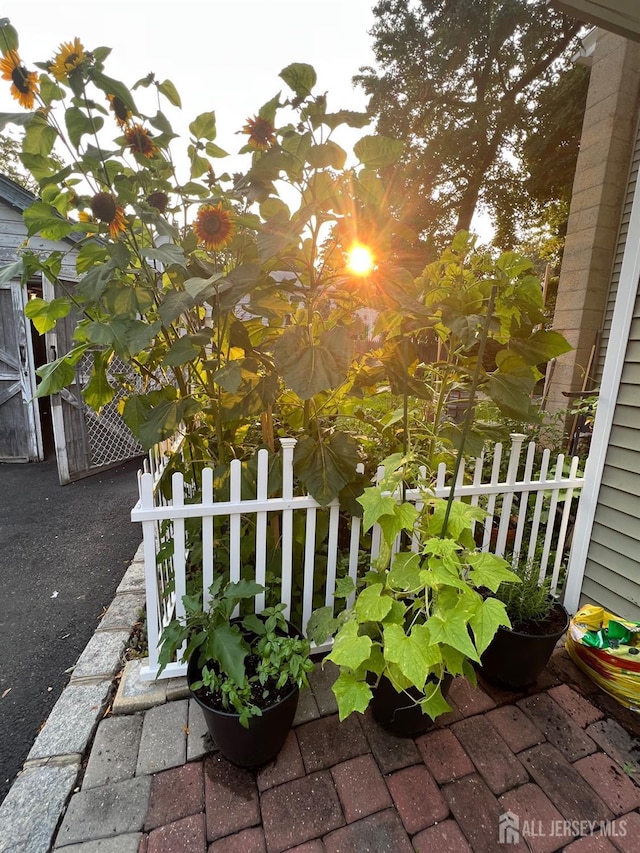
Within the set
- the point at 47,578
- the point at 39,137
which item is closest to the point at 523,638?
the point at 39,137

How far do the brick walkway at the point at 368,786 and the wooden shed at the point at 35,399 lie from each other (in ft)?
10.5

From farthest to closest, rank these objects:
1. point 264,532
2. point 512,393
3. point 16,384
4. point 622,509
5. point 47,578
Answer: point 16,384 < point 47,578 < point 622,509 < point 264,532 < point 512,393

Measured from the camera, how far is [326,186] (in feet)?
4.16

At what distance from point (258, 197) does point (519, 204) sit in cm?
1056

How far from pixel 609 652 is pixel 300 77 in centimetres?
213

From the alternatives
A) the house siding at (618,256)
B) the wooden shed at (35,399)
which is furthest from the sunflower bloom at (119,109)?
the house siding at (618,256)

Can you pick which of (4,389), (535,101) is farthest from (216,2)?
(535,101)

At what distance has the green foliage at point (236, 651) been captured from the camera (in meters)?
1.20

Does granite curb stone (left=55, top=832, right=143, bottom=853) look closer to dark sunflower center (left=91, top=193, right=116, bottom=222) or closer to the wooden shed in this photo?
dark sunflower center (left=91, top=193, right=116, bottom=222)

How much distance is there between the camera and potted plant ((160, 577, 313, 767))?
1182 mm

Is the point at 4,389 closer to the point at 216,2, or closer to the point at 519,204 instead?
the point at 216,2

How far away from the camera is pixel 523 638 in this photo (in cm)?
146

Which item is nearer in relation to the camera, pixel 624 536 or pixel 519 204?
pixel 624 536

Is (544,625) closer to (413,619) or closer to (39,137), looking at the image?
(413,619)
